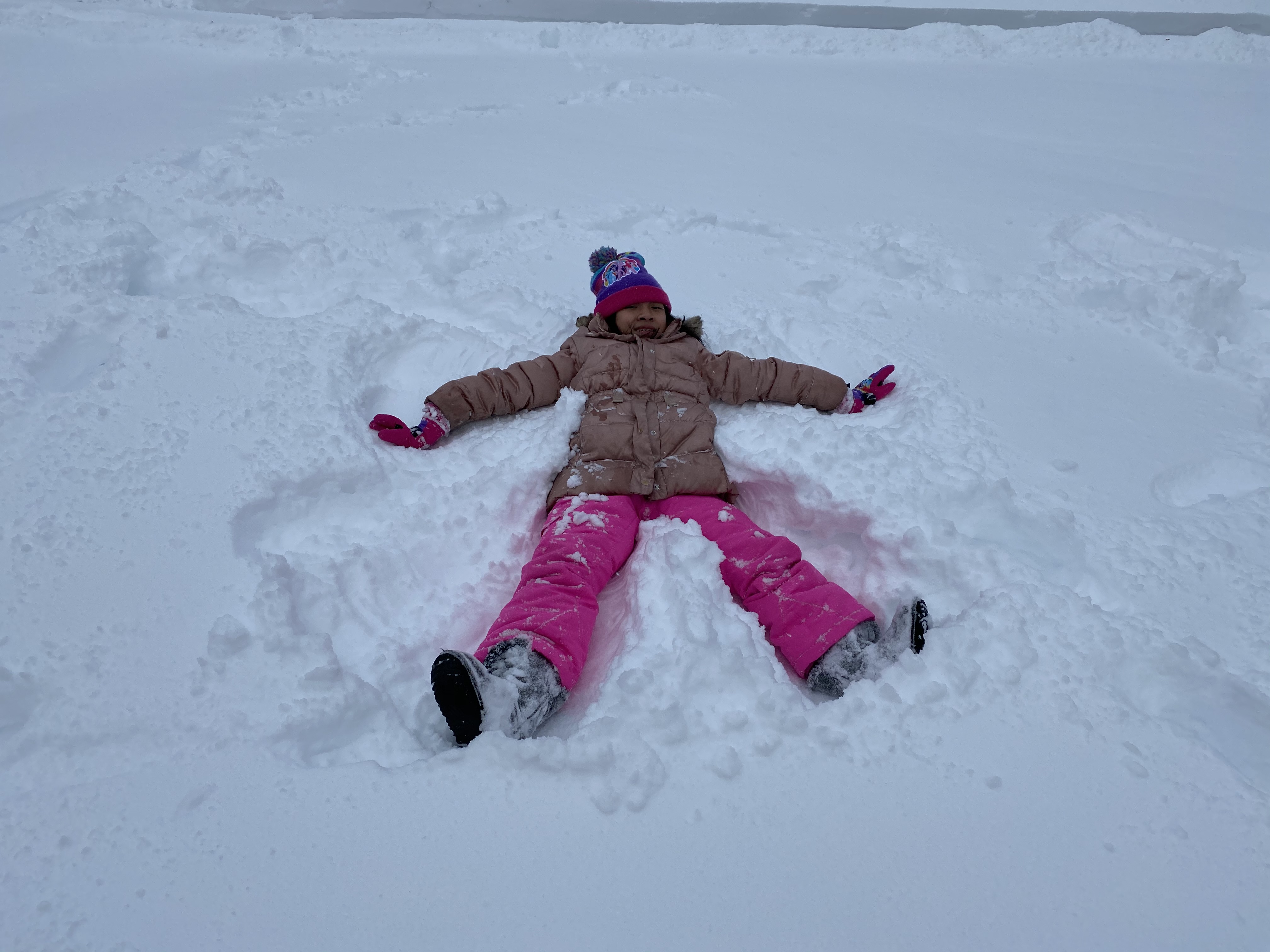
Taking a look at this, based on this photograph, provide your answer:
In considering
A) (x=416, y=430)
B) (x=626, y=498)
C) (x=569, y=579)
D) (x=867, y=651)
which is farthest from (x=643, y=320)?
(x=867, y=651)

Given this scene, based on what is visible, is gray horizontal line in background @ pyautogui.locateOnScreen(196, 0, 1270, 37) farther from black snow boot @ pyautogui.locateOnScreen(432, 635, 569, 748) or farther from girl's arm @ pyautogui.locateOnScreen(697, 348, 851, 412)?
black snow boot @ pyautogui.locateOnScreen(432, 635, 569, 748)

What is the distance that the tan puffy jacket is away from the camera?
212cm

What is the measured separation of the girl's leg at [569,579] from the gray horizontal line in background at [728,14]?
627 cm

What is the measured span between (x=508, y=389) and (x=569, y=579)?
82 centimetres

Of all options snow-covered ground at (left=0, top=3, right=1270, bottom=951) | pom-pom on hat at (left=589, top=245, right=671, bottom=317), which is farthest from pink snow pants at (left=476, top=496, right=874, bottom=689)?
pom-pom on hat at (left=589, top=245, right=671, bottom=317)

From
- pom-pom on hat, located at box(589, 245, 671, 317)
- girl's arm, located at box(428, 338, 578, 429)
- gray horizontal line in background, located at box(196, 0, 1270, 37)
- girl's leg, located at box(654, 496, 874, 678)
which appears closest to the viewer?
girl's leg, located at box(654, 496, 874, 678)

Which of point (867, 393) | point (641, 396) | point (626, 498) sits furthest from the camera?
point (867, 393)

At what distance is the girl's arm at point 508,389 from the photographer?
88.5 inches

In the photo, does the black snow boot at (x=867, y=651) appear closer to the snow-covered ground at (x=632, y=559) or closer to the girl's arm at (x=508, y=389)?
the snow-covered ground at (x=632, y=559)

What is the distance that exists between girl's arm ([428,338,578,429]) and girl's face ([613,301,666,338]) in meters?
0.20

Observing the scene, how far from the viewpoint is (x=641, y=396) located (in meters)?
2.31

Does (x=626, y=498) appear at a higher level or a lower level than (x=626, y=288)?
lower

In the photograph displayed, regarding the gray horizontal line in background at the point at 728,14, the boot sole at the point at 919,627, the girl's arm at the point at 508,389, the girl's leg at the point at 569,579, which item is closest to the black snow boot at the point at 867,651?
the boot sole at the point at 919,627

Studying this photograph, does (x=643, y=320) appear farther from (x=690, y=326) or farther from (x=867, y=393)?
(x=867, y=393)
